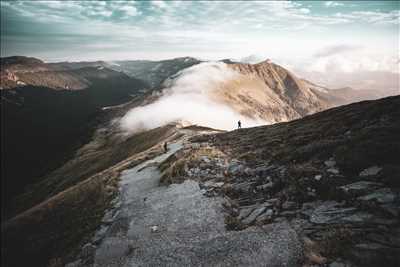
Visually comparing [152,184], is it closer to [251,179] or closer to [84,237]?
[84,237]

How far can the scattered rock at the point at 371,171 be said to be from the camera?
1688 cm

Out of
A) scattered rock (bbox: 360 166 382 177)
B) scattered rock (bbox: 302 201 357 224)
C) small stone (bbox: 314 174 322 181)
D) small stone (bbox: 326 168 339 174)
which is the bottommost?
scattered rock (bbox: 302 201 357 224)

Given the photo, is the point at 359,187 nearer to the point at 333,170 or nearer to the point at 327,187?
the point at 327,187

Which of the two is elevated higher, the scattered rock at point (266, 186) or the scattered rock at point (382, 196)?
the scattered rock at point (382, 196)

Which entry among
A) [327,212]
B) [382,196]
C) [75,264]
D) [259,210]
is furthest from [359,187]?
[75,264]

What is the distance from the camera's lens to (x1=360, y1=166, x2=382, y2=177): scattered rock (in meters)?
16.9

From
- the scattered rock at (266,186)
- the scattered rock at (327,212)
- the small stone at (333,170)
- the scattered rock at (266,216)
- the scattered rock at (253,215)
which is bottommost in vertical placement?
the scattered rock at (253,215)

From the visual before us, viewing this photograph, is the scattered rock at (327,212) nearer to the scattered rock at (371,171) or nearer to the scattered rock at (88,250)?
the scattered rock at (371,171)

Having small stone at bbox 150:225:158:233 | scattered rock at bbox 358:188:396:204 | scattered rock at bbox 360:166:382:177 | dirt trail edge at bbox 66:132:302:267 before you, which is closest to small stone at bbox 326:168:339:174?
scattered rock at bbox 360:166:382:177

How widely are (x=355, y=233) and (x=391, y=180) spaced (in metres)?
4.85

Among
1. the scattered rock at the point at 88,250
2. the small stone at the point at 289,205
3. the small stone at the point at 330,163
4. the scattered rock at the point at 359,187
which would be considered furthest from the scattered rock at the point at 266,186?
the scattered rock at the point at 88,250

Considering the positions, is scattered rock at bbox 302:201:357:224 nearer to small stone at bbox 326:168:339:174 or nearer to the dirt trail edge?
the dirt trail edge

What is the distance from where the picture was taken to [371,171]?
17234 mm

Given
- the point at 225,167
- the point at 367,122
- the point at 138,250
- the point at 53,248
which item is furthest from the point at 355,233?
the point at 53,248
